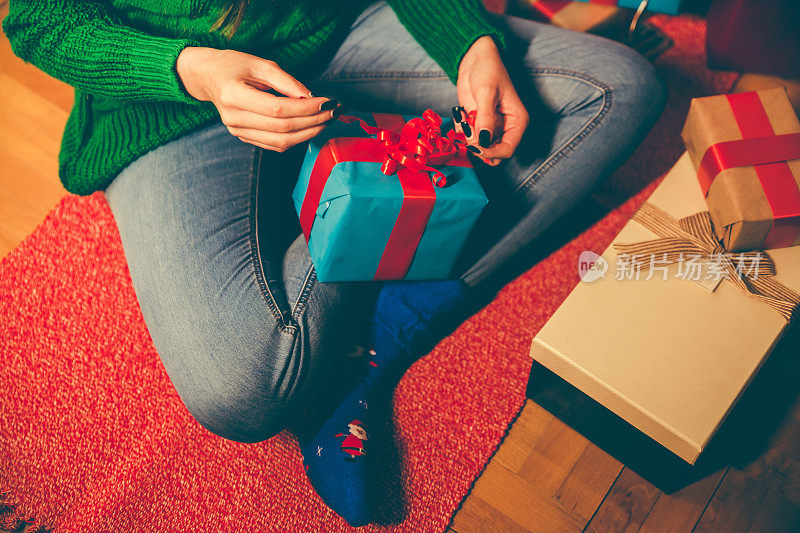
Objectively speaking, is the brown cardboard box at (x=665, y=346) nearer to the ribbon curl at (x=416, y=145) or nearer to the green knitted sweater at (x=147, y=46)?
the ribbon curl at (x=416, y=145)

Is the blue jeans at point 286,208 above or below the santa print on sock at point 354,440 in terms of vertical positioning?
above

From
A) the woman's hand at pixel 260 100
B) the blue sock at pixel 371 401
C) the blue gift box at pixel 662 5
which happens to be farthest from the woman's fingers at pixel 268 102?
the blue gift box at pixel 662 5

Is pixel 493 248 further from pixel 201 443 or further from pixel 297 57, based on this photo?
pixel 201 443

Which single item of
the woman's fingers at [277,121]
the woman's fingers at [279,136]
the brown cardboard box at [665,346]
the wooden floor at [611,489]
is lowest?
the wooden floor at [611,489]

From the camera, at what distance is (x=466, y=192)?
670mm

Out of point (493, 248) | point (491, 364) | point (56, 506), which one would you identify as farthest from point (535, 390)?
point (56, 506)

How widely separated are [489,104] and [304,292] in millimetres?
357

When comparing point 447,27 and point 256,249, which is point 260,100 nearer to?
point 256,249

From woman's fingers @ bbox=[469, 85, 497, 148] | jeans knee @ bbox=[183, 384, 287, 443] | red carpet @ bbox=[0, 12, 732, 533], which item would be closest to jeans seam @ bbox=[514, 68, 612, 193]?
woman's fingers @ bbox=[469, 85, 497, 148]

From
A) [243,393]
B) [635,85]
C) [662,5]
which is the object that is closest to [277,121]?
[243,393]

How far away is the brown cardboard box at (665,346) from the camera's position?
0.69 metres

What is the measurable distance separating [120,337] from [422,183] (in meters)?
0.64

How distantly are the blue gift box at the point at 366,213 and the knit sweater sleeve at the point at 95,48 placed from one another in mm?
219

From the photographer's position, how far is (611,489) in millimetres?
854
